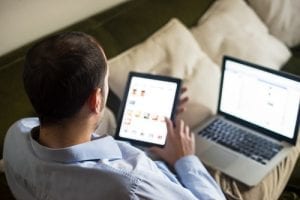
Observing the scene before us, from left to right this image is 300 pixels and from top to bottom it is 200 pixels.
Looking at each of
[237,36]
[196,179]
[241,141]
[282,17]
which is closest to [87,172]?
[196,179]

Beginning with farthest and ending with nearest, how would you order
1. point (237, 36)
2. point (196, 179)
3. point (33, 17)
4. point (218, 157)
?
1. point (237, 36)
2. point (33, 17)
3. point (218, 157)
4. point (196, 179)

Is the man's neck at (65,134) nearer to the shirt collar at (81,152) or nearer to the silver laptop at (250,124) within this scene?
the shirt collar at (81,152)

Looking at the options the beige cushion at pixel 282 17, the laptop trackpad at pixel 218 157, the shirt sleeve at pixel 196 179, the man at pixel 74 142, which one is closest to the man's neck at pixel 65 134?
the man at pixel 74 142

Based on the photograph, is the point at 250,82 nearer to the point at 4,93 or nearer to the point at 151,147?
the point at 151,147

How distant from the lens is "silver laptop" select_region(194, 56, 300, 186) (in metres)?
1.52

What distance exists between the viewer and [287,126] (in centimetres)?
156

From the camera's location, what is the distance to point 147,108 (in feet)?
5.15

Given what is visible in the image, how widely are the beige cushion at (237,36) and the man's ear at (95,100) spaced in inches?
43.3

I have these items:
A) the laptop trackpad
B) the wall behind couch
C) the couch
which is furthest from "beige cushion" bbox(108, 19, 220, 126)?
the wall behind couch

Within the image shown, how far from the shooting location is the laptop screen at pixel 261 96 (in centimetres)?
154

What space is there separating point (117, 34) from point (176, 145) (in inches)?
24.0

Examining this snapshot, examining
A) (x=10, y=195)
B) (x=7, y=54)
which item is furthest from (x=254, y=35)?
(x=10, y=195)

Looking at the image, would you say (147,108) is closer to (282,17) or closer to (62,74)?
(62,74)

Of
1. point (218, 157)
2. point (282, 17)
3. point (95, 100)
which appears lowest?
point (218, 157)
